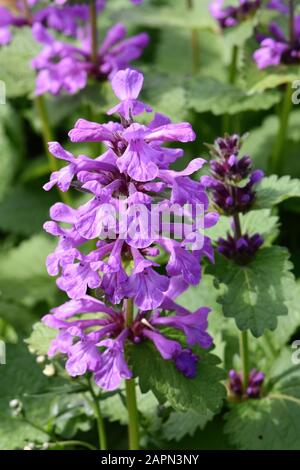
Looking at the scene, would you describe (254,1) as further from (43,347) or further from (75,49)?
(43,347)

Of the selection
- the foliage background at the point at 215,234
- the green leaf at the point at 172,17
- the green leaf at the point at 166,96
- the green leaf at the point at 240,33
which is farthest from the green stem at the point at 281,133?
the green leaf at the point at 172,17

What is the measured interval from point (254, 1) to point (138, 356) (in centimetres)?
243

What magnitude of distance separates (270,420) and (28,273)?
Result: 1889mm

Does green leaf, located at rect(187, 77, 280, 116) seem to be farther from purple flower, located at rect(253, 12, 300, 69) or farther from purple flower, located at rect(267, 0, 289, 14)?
purple flower, located at rect(267, 0, 289, 14)

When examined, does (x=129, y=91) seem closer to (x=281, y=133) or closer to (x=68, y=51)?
(x=68, y=51)

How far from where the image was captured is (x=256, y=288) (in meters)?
2.62

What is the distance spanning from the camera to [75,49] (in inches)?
161

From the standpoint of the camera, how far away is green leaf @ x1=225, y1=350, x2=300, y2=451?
291 cm

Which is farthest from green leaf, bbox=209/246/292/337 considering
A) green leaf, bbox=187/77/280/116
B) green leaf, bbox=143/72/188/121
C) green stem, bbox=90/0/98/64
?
green stem, bbox=90/0/98/64

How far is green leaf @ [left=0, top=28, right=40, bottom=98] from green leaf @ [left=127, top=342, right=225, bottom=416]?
6.80 ft

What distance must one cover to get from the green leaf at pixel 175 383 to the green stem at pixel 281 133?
189cm

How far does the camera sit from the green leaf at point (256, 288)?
2.52m

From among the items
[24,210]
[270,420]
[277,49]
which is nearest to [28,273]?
[24,210]
